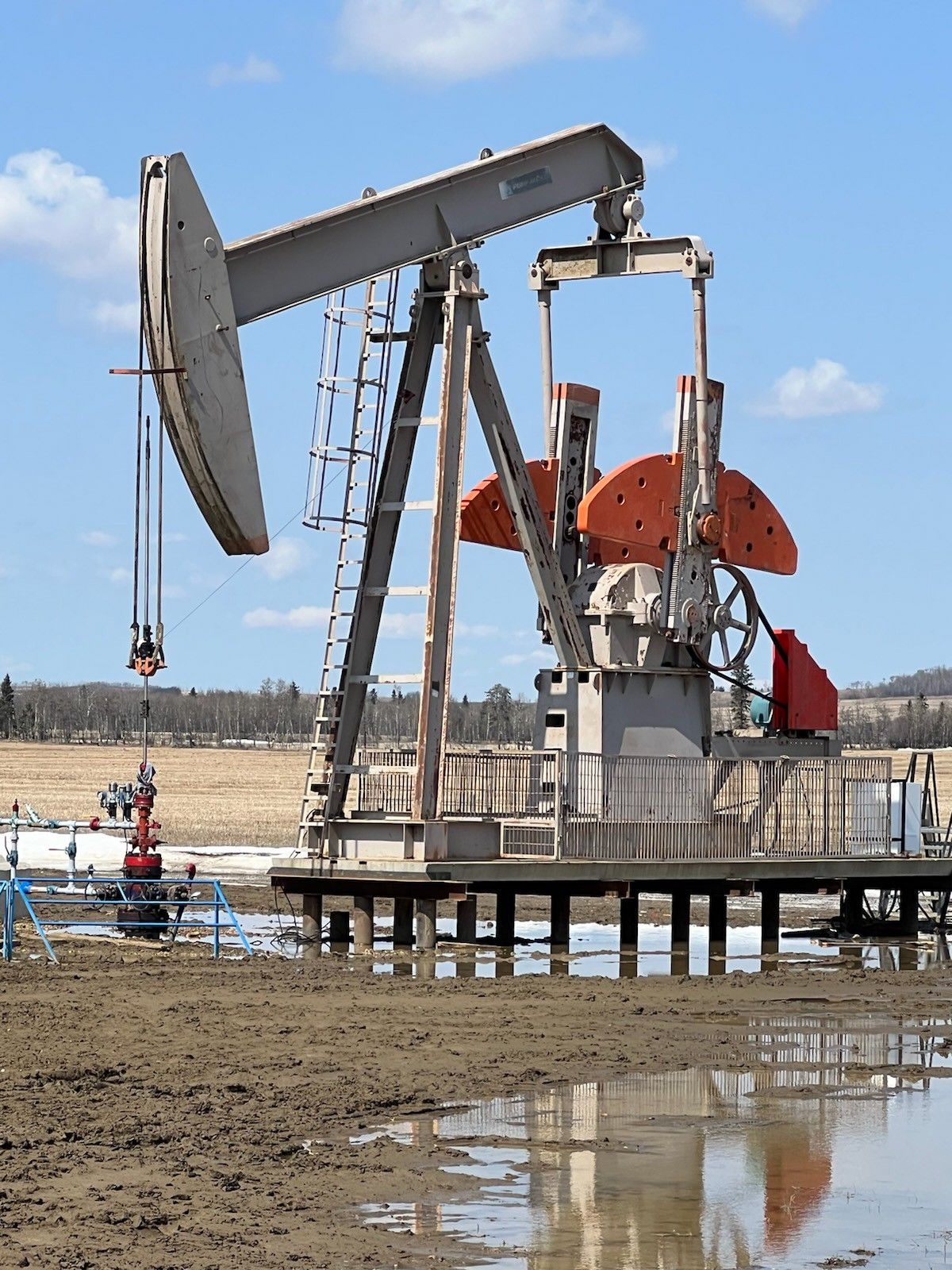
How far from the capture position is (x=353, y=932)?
21.5 m

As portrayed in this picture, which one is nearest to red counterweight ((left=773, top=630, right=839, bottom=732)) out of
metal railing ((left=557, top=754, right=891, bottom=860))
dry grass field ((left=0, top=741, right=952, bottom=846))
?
metal railing ((left=557, top=754, right=891, bottom=860))

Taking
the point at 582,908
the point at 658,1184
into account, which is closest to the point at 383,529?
the point at 582,908

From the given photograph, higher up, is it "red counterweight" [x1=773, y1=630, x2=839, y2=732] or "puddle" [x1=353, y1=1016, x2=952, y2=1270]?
"red counterweight" [x1=773, y1=630, x2=839, y2=732]

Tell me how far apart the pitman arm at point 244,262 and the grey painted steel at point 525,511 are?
1498mm

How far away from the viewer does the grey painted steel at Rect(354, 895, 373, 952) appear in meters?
21.5

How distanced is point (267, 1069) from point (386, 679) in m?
9.08

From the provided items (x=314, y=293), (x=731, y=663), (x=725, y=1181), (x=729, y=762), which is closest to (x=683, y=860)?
(x=729, y=762)

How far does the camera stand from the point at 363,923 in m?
21.5

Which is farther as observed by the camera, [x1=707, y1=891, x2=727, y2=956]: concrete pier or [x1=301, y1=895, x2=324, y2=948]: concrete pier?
[x1=707, y1=891, x2=727, y2=956]: concrete pier

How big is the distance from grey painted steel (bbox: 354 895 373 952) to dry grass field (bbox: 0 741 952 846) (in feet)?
68.6

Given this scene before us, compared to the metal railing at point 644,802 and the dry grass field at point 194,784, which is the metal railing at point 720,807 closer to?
the metal railing at point 644,802

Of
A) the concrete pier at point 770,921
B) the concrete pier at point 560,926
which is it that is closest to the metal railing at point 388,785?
the concrete pier at point 560,926

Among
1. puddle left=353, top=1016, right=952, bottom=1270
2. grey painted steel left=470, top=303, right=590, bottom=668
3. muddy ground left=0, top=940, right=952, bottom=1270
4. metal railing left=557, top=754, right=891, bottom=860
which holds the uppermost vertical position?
grey painted steel left=470, top=303, right=590, bottom=668

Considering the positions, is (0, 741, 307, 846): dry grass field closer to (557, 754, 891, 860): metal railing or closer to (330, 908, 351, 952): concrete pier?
(330, 908, 351, 952): concrete pier
